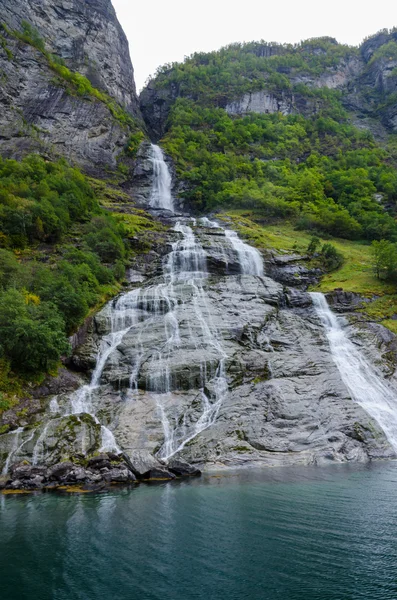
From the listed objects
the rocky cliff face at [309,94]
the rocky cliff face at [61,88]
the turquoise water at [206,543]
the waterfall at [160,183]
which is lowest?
the turquoise water at [206,543]

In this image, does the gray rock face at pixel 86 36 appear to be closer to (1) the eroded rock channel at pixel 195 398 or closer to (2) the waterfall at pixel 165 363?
(2) the waterfall at pixel 165 363

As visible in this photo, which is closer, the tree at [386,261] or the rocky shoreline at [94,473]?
the rocky shoreline at [94,473]

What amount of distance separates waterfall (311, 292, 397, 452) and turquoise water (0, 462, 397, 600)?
829 cm

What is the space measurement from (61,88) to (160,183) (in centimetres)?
2311

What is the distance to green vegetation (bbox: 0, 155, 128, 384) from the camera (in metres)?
24.1

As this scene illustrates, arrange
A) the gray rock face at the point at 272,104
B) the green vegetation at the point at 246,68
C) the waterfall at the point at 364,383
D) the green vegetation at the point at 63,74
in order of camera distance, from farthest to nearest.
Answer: the green vegetation at the point at 246,68 < the gray rock face at the point at 272,104 < the green vegetation at the point at 63,74 < the waterfall at the point at 364,383

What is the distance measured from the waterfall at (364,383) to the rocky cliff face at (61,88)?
50324mm

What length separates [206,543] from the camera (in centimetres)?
1077

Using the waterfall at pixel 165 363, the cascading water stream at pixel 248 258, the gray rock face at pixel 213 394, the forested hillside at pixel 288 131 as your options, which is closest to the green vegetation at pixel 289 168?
the forested hillside at pixel 288 131

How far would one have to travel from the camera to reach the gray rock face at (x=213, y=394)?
21.2 metres

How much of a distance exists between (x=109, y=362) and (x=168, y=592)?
20355 millimetres

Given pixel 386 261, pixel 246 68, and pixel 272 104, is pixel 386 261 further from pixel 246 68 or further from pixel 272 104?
pixel 246 68

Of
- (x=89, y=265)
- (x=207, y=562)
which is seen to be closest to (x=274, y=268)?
(x=89, y=265)

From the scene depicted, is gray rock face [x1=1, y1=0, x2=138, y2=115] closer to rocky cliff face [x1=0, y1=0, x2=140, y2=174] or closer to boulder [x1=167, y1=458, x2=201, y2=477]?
rocky cliff face [x1=0, y1=0, x2=140, y2=174]
